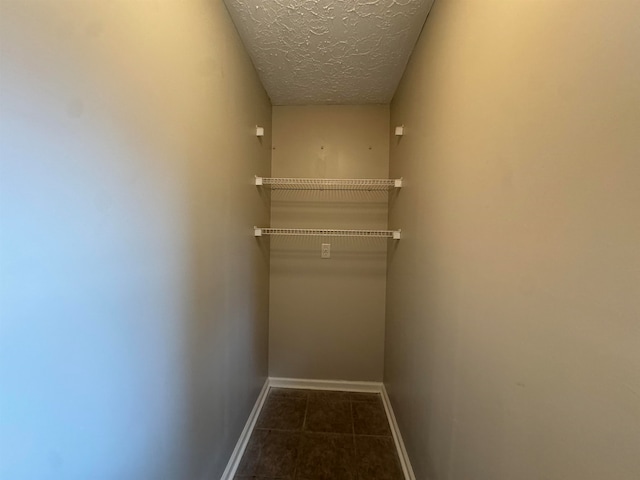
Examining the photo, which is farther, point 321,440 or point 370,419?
point 370,419

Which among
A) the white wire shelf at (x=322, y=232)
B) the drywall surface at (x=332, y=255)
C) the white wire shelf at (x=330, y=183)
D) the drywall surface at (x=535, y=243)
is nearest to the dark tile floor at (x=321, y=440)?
the drywall surface at (x=332, y=255)

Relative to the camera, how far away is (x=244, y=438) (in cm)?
191

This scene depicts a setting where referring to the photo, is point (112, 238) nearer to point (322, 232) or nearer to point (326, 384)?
point (322, 232)

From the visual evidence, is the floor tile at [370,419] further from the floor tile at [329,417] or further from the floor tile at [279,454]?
the floor tile at [279,454]

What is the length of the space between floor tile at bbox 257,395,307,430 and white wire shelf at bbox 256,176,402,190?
1.71 metres

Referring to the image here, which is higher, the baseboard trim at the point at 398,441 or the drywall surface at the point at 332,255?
the drywall surface at the point at 332,255

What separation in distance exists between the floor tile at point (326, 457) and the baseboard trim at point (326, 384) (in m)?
0.57

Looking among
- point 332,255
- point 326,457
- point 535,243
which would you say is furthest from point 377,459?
point 535,243

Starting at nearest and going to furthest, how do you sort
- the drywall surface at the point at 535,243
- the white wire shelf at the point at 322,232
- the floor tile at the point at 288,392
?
1. the drywall surface at the point at 535,243
2. the white wire shelf at the point at 322,232
3. the floor tile at the point at 288,392

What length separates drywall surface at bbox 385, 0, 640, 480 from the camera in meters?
0.48

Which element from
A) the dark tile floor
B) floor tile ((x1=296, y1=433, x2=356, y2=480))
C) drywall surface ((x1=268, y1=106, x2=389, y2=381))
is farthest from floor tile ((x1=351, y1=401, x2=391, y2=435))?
drywall surface ((x1=268, y1=106, x2=389, y2=381))

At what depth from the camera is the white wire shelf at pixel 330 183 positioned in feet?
7.37

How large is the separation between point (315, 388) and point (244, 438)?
2.68ft

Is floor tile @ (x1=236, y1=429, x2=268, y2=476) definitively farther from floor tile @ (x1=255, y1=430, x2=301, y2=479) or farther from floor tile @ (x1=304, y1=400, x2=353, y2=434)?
floor tile @ (x1=304, y1=400, x2=353, y2=434)
